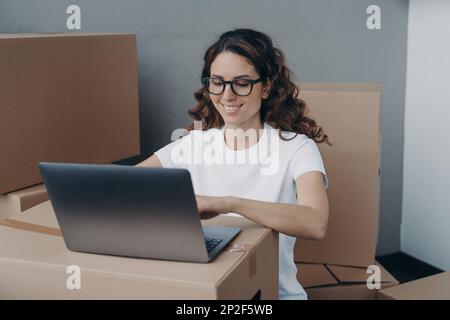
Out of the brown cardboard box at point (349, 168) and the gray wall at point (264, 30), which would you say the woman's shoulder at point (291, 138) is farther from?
the gray wall at point (264, 30)

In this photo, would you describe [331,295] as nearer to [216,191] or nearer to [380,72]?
[216,191]

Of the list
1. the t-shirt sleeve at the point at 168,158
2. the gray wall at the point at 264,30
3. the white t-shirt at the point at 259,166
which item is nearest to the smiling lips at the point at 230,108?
the white t-shirt at the point at 259,166

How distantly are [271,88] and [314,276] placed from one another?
21.8 inches

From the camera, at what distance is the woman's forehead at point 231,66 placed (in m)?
1.37

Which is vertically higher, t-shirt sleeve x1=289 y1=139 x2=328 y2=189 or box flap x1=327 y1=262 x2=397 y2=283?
t-shirt sleeve x1=289 y1=139 x2=328 y2=189

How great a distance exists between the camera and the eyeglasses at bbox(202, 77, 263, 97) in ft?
4.46

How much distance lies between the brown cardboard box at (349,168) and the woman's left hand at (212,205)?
67 centimetres

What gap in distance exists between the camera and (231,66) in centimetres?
138

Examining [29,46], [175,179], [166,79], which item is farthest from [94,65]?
[175,179]

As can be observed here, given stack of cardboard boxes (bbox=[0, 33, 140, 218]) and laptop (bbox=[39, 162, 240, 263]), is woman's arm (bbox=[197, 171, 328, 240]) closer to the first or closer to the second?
laptop (bbox=[39, 162, 240, 263])

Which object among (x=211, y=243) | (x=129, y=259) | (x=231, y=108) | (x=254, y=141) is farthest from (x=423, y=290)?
(x=129, y=259)

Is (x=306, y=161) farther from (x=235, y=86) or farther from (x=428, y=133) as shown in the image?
(x=428, y=133)

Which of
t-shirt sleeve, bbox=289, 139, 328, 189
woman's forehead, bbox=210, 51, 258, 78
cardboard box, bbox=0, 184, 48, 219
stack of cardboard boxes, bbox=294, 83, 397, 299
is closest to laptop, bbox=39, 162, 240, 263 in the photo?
t-shirt sleeve, bbox=289, 139, 328, 189

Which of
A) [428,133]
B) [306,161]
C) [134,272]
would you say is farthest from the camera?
[428,133]
